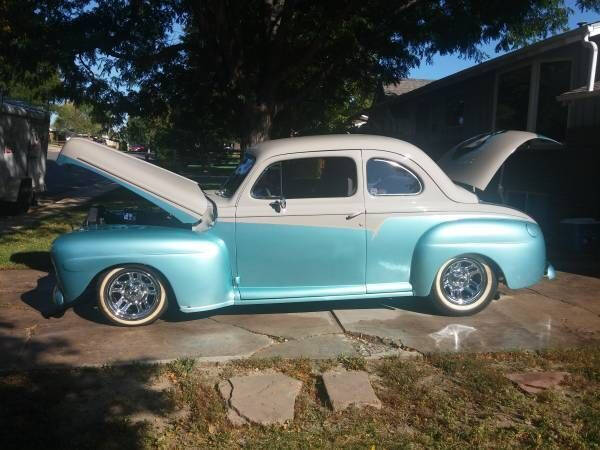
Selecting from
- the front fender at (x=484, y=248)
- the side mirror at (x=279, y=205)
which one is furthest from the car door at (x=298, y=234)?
the front fender at (x=484, y=248)

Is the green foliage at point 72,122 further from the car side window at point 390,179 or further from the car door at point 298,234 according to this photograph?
the car side window at point 390,179

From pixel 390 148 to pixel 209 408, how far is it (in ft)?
10.3

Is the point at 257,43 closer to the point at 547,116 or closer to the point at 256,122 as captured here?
the point at 256,122

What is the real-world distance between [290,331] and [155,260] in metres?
1.40

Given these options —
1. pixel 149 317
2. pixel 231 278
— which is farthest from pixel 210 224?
pixel 149 317

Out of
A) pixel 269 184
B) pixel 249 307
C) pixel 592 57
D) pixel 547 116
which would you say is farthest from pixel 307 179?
pixel 547 116

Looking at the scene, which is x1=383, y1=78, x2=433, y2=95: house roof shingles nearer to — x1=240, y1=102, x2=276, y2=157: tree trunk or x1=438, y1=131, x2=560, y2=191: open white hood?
x1=240, y1=102, x2=276, y2=157: tree trunk

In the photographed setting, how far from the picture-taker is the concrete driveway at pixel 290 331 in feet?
15.6

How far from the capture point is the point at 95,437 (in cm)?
338

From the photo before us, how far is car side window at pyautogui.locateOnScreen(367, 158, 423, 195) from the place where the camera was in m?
5.63

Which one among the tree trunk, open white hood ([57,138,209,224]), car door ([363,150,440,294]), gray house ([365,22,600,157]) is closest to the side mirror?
open white hood ([57,138,209,224])

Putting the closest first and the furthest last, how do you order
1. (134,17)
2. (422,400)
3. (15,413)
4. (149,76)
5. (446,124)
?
(15,413)
(422,400)
(134,17)
(149,76)
(446,124)

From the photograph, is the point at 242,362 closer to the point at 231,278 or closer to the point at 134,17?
the point at 231,278

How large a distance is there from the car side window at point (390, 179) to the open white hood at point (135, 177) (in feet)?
5.39
